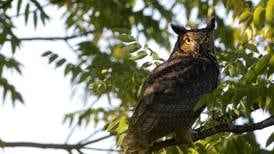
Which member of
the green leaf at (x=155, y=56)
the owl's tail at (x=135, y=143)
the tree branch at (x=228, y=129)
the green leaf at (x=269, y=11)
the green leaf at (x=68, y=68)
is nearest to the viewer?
the green leaf at (x=269, y=11)

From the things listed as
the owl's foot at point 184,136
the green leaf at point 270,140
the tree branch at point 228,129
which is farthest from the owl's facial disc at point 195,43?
the green leaf at point 270,140

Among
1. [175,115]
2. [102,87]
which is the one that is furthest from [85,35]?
[175,115]

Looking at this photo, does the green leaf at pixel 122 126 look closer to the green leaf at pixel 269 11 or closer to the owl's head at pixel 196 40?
the owl's head at pixel 196 40

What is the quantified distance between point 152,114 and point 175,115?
18 centimetres

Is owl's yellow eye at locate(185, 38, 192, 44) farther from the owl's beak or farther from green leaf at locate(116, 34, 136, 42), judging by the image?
green leaf at locate(116, 34, 136, 42)

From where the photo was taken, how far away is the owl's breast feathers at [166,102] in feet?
19.1

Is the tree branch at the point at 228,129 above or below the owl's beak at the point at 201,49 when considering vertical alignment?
below

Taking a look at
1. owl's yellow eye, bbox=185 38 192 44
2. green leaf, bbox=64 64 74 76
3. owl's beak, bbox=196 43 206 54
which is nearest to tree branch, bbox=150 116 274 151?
owl's beak, bbox=196 43 206 54

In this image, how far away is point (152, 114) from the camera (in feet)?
19.3

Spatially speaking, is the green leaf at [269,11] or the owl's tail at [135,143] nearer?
the green leaf at [269,11]

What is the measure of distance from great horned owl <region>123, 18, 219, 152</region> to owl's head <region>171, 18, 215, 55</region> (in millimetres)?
253

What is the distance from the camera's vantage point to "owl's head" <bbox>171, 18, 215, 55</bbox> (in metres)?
6.95

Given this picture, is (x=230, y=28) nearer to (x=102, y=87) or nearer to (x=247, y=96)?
(x=102, y=87)

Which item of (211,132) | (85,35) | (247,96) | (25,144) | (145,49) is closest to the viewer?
(247,96)
